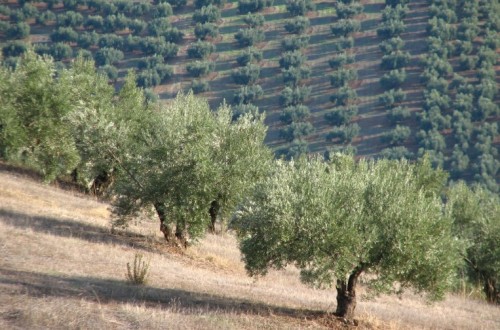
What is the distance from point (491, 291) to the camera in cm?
5234

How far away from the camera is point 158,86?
173750mm

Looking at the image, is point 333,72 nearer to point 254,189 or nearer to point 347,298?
point 254,189

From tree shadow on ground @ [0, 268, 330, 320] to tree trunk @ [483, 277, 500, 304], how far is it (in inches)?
1105

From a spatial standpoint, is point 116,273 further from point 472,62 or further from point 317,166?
point 472,62

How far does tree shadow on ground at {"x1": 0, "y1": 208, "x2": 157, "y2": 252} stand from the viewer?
3717cm

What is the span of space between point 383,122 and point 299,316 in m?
135

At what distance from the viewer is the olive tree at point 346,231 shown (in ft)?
83.8

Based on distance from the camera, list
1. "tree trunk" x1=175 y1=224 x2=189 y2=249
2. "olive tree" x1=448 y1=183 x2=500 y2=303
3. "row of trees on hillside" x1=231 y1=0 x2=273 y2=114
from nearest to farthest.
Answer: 1. "tree trunk" x1=175 y1=224 x2=189 y2=249
2. "olive tree" x1=448 y1=183 x2=500 y2=303
3. "row of trees on hillside" x1=231 y1=0 x2=273 y2=114

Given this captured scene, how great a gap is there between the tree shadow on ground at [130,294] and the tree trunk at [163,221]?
31.2ft

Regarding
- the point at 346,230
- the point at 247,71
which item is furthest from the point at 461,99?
the point at 346,230

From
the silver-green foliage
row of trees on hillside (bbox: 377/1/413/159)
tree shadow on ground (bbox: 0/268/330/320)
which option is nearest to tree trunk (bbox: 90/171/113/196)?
the silver-green foliage

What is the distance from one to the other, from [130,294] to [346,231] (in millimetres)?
8429

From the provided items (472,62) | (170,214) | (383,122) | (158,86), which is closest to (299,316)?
(170,214)

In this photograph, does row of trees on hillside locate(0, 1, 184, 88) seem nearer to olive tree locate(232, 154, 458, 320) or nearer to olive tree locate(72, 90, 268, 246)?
olive tree locate(72, 90, 268, 246)
